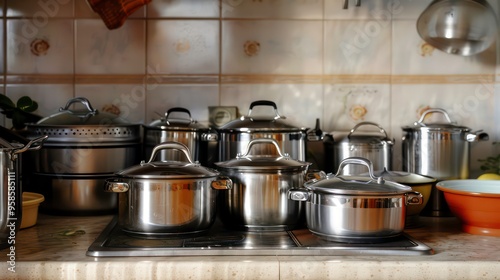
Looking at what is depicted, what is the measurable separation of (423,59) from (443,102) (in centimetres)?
13

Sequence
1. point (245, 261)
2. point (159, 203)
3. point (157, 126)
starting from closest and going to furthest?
point (245, 261) → point (159, 203) → point (157, 126)

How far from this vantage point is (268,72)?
5.41 ft

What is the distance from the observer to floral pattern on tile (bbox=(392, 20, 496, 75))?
65.2 inches

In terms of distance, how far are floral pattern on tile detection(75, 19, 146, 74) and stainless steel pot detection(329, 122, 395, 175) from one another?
1.89 feet

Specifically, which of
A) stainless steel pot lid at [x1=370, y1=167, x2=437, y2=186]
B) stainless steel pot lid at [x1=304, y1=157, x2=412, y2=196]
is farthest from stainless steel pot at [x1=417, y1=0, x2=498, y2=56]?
stainless steel pot lid at [x1=304, y1=157, x2=412, y2=196]

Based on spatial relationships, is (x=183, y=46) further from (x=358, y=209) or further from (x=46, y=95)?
(x=358, y=209)

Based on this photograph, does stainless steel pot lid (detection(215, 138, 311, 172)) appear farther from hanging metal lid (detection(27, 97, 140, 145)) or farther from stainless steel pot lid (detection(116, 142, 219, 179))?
hanging metal lid (detection(27, 97, 140, 145))

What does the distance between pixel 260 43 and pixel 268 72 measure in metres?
0.08

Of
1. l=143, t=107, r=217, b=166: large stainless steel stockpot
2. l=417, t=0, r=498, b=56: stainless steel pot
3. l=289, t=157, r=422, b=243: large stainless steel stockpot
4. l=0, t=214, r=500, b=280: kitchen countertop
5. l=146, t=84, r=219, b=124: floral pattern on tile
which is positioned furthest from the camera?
l=146, t=84, r=219, b=124: floral pattern on tile

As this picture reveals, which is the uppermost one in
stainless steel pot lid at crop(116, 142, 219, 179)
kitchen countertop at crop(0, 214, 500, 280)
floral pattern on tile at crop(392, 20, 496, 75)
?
floral pattern on tile at crop(392, 20, 496, 75)

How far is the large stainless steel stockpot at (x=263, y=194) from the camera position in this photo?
1228mm

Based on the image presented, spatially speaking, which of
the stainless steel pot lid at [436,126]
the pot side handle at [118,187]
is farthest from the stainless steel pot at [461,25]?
the pot side handle at [118,187]

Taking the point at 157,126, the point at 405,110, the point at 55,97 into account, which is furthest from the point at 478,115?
the point at 55,97

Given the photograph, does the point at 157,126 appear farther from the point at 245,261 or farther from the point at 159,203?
the point at 245,261
